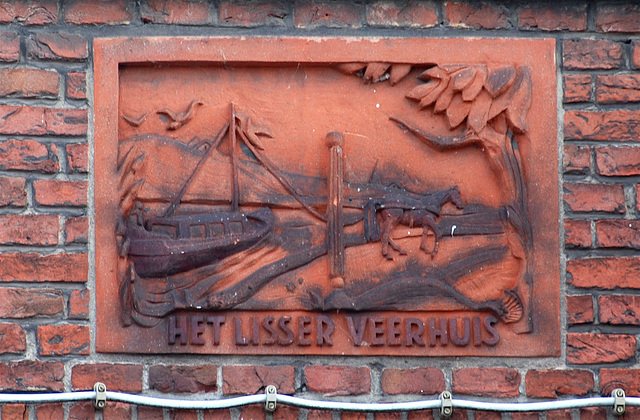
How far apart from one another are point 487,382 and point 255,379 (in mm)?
719

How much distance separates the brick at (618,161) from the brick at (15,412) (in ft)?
6.33

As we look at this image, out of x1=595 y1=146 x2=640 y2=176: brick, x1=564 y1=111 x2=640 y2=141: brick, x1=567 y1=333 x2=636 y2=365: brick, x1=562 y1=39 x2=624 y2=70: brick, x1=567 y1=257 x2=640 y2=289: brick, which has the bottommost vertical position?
x1=567 y1=333 x2=636 y2=365: brick

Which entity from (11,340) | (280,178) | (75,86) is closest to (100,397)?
(11,340)

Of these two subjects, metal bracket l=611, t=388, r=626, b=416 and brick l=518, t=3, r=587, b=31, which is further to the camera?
brick l=518, t=3, r=587, b=31

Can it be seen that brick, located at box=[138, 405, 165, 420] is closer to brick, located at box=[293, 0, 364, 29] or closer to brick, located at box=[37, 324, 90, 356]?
brick, located at box=[37, 324, 90, 356]

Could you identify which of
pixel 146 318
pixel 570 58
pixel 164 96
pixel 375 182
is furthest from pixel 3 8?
pixel 570 58

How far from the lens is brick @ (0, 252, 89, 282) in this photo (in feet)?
11.1

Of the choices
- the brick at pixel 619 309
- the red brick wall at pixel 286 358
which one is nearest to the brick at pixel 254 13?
the red brick wall at pixel 286 358

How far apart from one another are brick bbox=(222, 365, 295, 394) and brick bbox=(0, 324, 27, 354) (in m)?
0.62

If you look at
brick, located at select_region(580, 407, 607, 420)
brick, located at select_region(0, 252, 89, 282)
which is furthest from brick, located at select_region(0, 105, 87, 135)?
brick, located at select_region(580, 407, 607, 420)

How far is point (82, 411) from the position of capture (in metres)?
3.31

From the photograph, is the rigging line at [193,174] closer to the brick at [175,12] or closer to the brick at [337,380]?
the brick at [175,12]

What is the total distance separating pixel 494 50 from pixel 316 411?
1.29 meters

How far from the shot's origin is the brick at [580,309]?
3412mm
